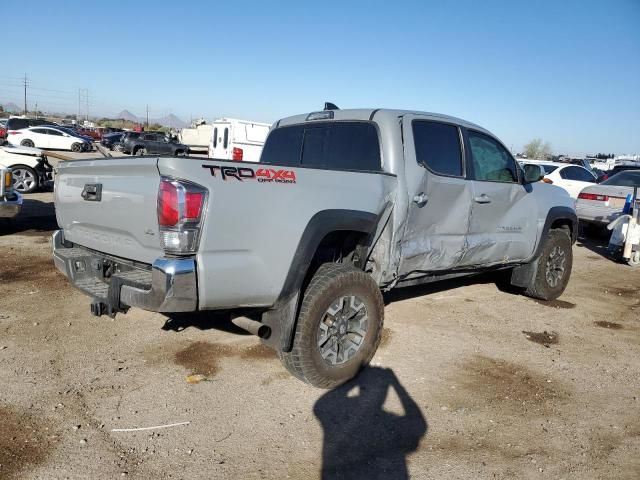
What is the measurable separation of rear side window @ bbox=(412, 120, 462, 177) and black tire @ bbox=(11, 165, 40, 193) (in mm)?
10990

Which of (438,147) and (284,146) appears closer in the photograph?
(438,147)

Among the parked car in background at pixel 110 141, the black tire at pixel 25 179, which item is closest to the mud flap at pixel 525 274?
the black tire at pixel 25 179

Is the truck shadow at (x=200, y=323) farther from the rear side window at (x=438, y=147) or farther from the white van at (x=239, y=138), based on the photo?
the white van at (x=239, y=138)

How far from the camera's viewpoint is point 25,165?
12.1 meters

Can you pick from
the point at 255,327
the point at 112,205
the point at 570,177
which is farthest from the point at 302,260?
the point at 570,177

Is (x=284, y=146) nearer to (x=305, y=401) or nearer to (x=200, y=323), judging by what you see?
(x=200, y=323)

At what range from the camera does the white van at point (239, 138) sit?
64.4 feet

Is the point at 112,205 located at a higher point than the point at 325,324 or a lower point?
higher

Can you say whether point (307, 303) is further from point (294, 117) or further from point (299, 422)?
point (294, 117)

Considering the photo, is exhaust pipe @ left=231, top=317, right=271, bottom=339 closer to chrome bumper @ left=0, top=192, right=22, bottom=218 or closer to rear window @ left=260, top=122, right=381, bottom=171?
rear window @ left=260, top=122, right=381, bottom=171

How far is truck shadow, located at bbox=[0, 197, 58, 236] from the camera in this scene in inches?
346

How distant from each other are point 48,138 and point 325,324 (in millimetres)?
31194

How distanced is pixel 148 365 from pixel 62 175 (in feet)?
5.29

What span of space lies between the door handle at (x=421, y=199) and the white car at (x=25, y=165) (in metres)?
11.0
